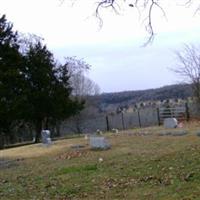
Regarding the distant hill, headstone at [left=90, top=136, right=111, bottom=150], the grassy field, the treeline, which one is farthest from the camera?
the distant hill

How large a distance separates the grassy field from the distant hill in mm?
35605

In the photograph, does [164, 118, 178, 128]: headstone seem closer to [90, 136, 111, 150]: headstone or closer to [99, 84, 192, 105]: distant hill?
[90, 136, 111, 150]: headstone

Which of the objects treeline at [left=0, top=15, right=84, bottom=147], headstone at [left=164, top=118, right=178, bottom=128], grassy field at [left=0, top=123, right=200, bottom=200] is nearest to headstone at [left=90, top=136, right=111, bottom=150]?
grassy field at [left=0, top=123, right=200, bottom=200]

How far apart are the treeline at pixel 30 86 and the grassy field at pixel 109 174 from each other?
61.4 feet

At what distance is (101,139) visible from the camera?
66.4ft

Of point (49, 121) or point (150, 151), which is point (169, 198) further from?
point (49, 121)

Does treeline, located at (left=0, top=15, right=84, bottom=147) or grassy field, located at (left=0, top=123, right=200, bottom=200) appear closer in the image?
grassy field, located at (left=0, top=123, right=200, bottom=200)

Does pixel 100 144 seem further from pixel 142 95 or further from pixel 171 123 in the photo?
pixel 142 95

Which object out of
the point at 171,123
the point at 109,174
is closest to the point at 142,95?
the point at 171,123

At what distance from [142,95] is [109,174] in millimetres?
58042

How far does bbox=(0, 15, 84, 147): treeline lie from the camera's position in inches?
1533

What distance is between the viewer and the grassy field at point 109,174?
10.6 m

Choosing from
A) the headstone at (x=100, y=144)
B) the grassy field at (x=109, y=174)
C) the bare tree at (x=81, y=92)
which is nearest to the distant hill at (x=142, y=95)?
the bare tree at (x=81, y=92)

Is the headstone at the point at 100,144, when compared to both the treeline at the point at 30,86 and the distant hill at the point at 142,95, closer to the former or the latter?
the treeline at the point at 30,86
